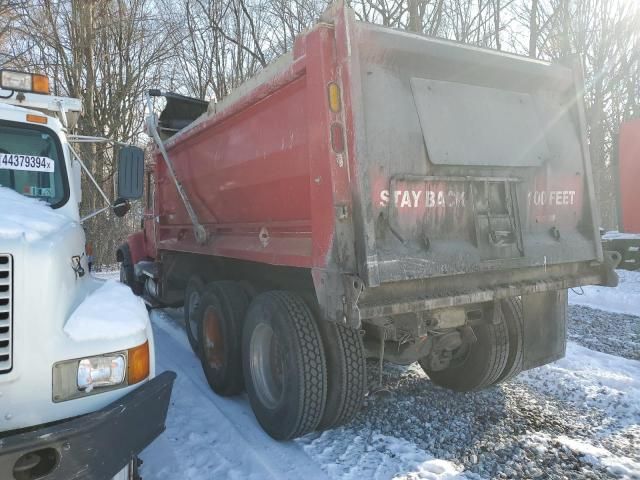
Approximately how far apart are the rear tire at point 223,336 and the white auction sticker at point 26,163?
1.91 meters

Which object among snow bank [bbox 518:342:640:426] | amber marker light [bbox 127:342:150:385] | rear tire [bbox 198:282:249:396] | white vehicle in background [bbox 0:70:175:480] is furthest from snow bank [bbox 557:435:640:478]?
amber marker light [bbox 127:342:150:385]

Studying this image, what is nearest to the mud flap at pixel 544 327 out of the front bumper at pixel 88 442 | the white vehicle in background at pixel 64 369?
the white vehicle in background at pixel 64 369

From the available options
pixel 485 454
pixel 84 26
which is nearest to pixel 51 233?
pixel 485 454

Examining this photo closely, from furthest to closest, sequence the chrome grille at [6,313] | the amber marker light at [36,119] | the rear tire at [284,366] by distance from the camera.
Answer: the amber marker light at [36,119], the rear tire at [284,366], the chrome grille at [6,313]

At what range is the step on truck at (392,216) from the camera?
9.37ft

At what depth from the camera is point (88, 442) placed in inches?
78.5

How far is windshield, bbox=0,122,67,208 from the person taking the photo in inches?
127

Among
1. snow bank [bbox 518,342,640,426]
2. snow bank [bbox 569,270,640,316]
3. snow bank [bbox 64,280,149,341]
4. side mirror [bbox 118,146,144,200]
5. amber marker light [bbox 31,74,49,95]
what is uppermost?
amber marker light [bbox 31,74,49,95]

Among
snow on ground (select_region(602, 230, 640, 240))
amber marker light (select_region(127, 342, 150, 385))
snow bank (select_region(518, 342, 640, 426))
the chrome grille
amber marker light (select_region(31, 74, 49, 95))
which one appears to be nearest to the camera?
the chrome grille

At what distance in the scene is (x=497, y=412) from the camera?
395 cm

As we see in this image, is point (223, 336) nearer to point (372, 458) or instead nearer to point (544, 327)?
point (372, 458)

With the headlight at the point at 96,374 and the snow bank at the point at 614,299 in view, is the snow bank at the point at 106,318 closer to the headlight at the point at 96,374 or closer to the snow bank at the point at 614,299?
the headlight at the point at 96,374

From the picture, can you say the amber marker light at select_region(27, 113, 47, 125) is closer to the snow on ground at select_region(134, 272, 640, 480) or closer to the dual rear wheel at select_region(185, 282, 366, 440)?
the dual rear wheel at select_region(185, 282, 366, 440)

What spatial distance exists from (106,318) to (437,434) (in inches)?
103
